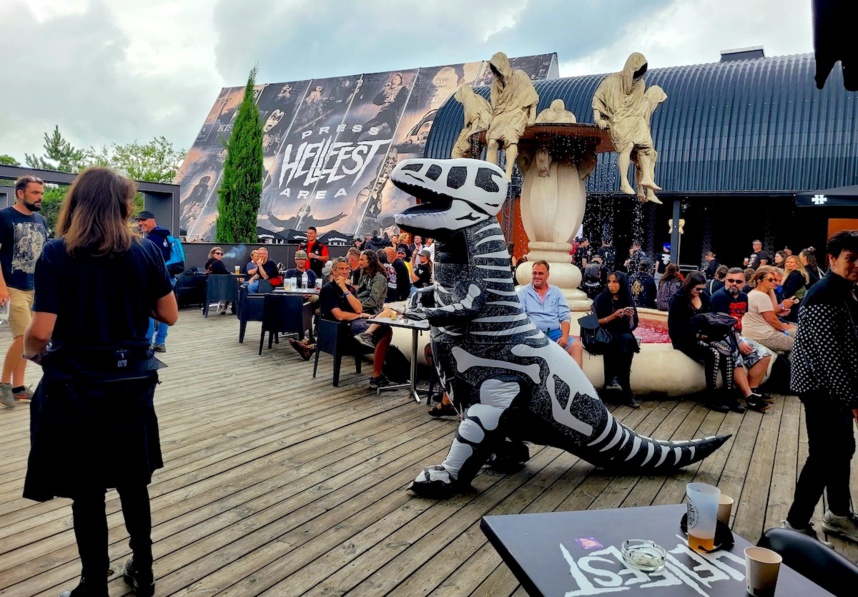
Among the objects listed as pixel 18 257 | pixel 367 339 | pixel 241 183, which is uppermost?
pixel 241 183

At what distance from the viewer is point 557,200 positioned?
24.7 ft

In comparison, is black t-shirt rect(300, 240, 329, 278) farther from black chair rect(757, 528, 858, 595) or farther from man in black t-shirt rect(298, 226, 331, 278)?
black chair rect(757, 528, 858, 595)

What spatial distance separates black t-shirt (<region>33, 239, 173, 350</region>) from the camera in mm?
2305

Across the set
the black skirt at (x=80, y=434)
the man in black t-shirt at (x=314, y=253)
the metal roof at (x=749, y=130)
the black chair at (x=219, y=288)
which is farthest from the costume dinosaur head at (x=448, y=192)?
the metal roof at (x=749, y=130)

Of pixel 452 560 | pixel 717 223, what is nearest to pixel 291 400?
pixel 452 560

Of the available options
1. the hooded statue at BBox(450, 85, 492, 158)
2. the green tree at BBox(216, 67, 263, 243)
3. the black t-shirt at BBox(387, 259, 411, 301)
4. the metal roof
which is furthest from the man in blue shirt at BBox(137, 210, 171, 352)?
the metal roof

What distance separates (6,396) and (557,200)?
5.94 m

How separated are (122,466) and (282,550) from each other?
3.31 feet

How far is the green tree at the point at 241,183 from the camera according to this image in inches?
782

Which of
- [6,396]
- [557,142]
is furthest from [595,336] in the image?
[6,396]

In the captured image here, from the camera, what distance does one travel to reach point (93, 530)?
2416 mm

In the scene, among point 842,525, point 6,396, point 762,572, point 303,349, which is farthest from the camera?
point 303,349

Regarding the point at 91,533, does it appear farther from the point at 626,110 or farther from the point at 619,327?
the point at 626,110

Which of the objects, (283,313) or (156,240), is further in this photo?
(283,313)
